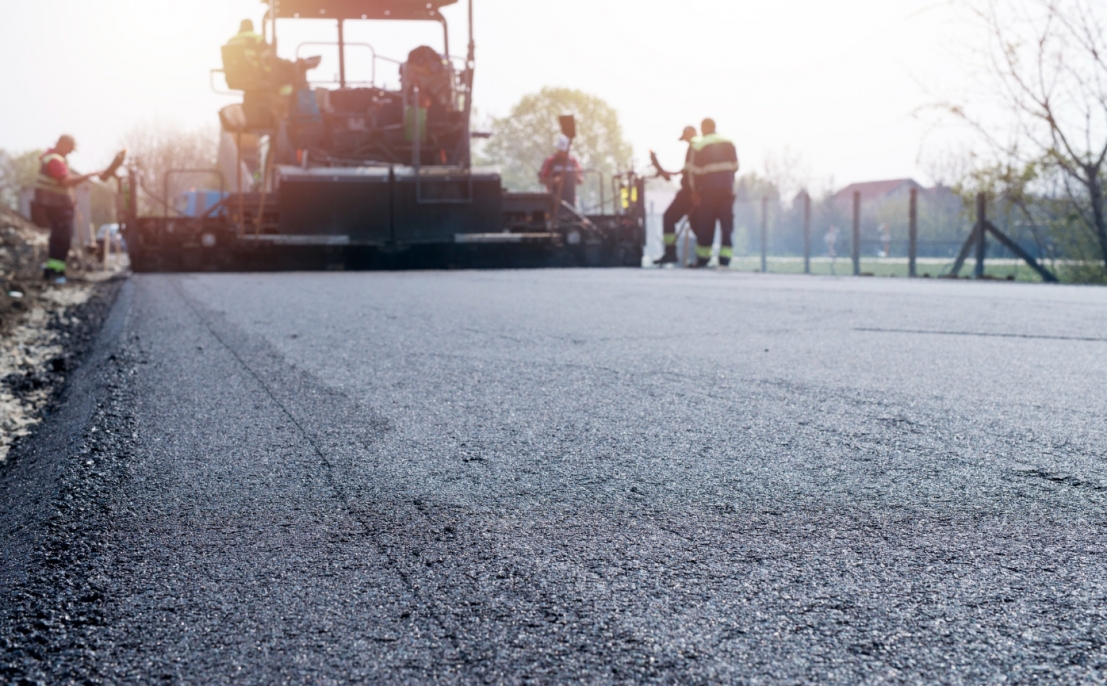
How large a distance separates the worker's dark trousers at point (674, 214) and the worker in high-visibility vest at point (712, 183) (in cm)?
78

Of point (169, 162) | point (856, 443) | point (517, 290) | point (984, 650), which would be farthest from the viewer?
point (169, 162)

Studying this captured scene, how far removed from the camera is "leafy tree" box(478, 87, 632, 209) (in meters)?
59.5

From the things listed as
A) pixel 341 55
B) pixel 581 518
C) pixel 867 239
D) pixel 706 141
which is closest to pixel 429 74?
pixel 341 55

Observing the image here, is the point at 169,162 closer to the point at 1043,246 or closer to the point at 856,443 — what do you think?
the point at 1043,246

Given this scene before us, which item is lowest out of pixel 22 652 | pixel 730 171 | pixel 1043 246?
pixel 22 652

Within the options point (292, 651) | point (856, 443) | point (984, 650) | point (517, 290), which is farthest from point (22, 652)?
point (517, 290)

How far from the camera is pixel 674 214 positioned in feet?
53.9

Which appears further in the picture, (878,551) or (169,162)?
(169,162)

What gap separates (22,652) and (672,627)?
0.97m

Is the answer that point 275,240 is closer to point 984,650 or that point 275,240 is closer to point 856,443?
point 856,443

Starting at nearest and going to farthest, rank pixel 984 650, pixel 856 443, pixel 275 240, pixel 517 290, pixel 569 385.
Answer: pixel 984 650 → pixel 856 443 → pixel 569 385 → pixel 517 290 → pixel 275 240

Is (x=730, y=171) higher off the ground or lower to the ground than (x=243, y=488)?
higher

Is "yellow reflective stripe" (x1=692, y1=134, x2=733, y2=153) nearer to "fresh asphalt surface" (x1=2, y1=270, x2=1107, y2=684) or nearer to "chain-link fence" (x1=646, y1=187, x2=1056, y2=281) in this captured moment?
"chain-link fence" (x1=646, y1=187, x2=1056, y2=281)

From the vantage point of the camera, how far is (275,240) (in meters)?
13.8
